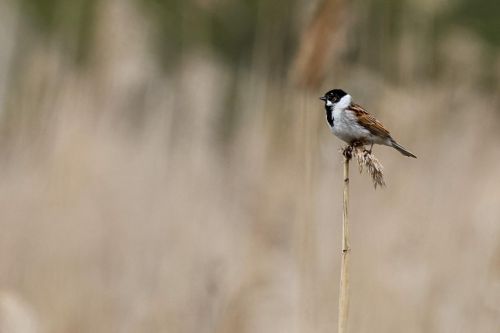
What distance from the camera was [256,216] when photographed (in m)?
4.20

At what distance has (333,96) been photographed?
3904 millimetres

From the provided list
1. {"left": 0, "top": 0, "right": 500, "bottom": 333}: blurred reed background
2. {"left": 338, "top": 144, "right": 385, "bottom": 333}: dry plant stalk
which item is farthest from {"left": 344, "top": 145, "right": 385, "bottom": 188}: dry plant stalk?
{"left": 0, "top": 0, "right": 500, "bottom": 333}: blurred reed background

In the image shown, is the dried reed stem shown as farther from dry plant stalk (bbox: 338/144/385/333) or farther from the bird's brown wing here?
the bird's brown wing

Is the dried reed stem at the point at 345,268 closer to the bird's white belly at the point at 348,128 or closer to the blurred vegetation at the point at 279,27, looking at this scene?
the bird's white belly at the point at 348,128

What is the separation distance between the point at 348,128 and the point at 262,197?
72cm

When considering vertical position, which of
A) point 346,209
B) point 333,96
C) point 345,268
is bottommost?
point 345,268

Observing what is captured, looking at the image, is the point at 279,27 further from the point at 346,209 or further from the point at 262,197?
the point at 346,209

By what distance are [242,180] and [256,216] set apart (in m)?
1.00

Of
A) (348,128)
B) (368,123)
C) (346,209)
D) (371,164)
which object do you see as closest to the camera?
(346,209)

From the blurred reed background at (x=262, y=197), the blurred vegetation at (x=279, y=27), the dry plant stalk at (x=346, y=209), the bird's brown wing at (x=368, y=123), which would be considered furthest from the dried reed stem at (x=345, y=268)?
the blurred vegetation at (x=279, y=27)

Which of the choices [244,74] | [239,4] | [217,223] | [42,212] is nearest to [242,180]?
[217,223]

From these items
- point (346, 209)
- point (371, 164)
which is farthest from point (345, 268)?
point (371, 164)

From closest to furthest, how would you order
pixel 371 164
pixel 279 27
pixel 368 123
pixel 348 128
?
pixel 371 164 → pixel 348 128 → pixel 368 123 → pixel 279 27

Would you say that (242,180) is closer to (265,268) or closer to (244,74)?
(265,268)
